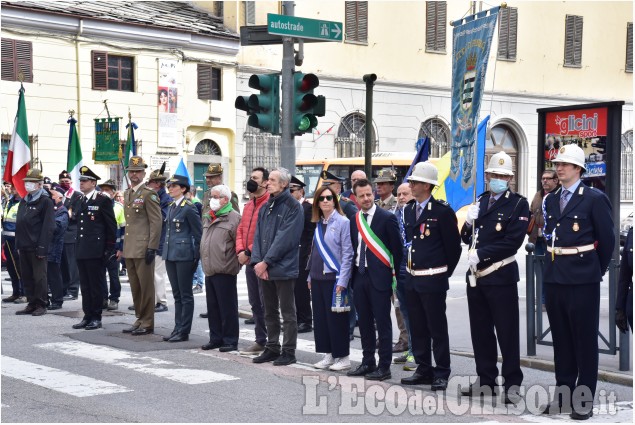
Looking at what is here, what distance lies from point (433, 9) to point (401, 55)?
186cm

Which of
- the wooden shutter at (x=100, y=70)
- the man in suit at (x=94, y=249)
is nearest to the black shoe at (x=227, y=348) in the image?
the man in suit at (x=94, y=249)

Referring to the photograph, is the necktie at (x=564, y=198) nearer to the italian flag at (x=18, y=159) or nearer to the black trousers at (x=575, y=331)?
the black trousers at (x=575, y=331)

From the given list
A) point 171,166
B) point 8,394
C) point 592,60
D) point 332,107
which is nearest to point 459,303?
point 8,394

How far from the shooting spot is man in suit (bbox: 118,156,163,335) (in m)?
12.9

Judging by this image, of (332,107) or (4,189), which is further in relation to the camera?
(332,107)

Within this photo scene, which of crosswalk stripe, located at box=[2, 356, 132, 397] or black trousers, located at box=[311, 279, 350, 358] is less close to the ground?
black trousers, located at box=[311, 279, 350, 358]

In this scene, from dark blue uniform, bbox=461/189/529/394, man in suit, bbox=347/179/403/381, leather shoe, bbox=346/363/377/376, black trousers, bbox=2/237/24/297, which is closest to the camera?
dark blue uniform, bbox=461/189/529/394

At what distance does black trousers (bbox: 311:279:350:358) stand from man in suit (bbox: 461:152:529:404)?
5.59ft

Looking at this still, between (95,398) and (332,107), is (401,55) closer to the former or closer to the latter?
(332,107)

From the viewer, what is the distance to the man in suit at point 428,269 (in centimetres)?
945

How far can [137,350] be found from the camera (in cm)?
1170

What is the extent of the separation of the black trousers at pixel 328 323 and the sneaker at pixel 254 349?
1.03 metres

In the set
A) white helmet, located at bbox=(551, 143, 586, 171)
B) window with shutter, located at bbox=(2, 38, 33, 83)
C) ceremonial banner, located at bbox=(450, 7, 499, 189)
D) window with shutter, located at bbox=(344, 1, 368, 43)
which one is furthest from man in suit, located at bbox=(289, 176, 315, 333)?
window with shutter, located at bbox=(344, 1, 368, 43)

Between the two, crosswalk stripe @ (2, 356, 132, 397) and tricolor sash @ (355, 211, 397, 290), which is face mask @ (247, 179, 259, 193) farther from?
crosswalk stripe @ (2, 356, 132, 397)
